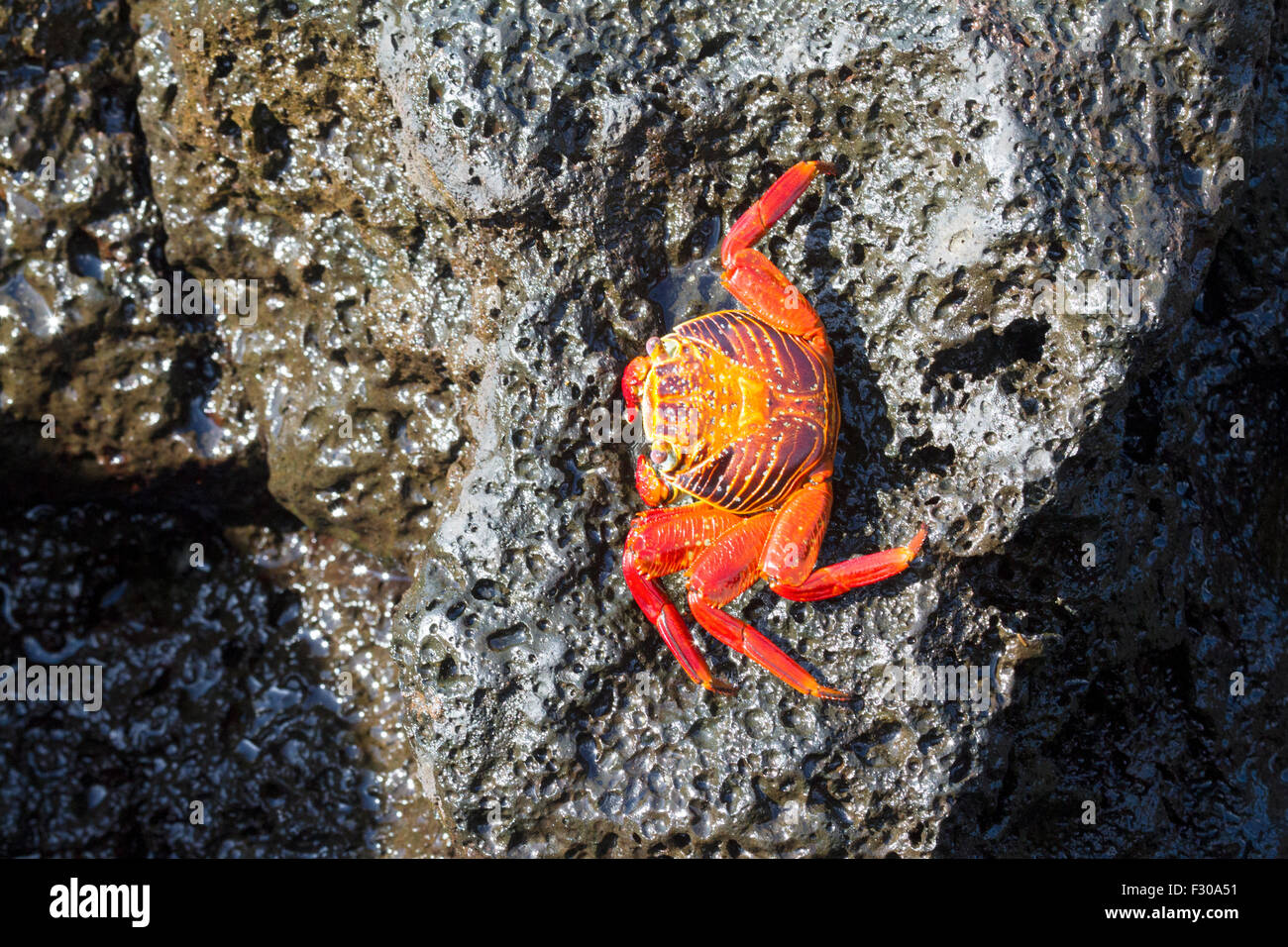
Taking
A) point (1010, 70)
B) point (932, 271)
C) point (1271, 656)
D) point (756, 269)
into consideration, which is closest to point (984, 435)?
point (932, 271)

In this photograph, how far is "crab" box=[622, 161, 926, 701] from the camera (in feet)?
9.48

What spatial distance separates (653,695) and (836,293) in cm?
141

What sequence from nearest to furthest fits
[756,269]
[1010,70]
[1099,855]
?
[1010,70] → [756,269] → [1099,855]

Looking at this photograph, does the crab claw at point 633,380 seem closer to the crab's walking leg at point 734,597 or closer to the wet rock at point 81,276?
the crab's walking leg at point 734,597

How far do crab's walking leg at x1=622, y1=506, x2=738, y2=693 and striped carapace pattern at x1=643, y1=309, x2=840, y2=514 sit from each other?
0.13m

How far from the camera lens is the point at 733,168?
3.09 metres

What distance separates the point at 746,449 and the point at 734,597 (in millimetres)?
473

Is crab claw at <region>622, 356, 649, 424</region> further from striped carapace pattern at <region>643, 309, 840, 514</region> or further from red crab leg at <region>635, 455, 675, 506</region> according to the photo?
red crab leg at <region>635, 455, 675, 506</region>

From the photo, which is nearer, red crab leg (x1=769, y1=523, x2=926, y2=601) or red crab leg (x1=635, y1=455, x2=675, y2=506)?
red crab leg (x1=769, y1=523, x2=926, y2=601)

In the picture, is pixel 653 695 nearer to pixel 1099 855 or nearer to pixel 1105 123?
pixel 1099 855
